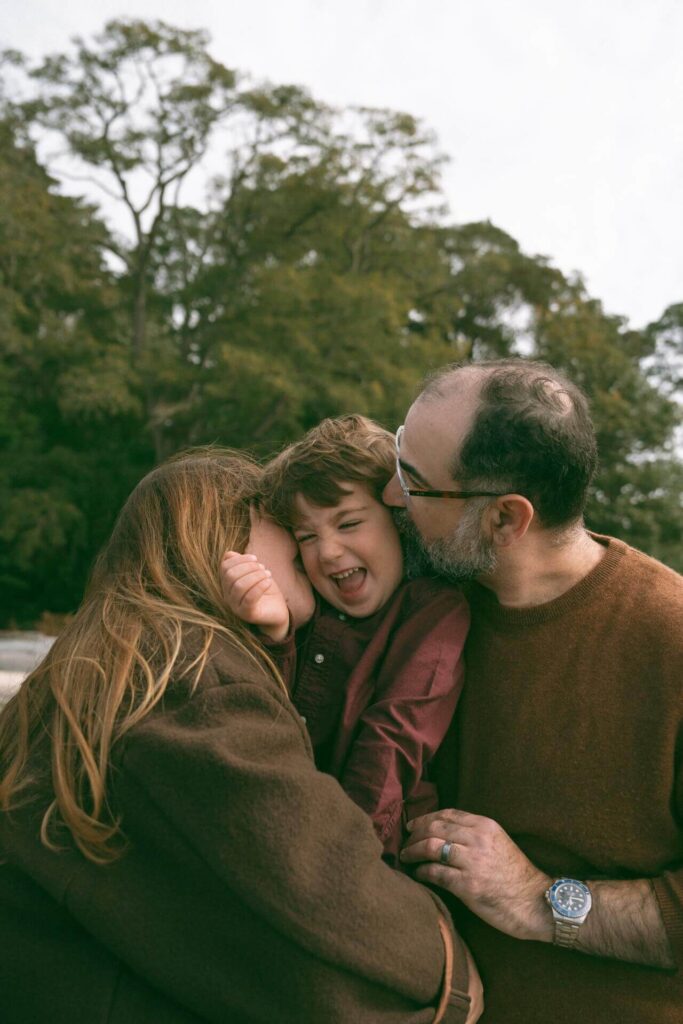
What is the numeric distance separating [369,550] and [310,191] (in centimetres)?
2394

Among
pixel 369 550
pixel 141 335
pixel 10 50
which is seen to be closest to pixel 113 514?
pixel 141 335

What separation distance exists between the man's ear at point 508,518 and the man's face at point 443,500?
0.03m

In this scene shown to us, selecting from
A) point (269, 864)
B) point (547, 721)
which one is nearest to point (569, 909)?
point (547, 721)

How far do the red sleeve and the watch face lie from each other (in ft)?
1.26

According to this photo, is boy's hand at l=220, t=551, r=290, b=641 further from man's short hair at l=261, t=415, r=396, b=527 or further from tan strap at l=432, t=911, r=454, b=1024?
tan strap at l=432, t=911, r=454, b=1024

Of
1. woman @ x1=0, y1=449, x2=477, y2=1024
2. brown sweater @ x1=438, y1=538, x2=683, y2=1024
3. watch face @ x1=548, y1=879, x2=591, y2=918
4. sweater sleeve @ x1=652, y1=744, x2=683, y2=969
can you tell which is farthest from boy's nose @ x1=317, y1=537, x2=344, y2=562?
sweater sleeve @ x1=652, y1=744, x2=683, y2=969

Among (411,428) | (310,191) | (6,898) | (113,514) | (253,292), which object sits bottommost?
(113,514)

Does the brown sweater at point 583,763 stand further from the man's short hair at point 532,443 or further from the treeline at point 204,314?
the treeline at point 204,314

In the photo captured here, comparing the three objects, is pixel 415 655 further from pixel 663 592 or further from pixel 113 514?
pixel 113 514

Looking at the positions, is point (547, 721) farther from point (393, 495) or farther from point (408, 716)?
point (393, 495)

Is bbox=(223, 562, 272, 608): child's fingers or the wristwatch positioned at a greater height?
bbox=(223, 562, 272, 608): child's fingers

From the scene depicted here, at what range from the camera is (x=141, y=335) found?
2600 cm

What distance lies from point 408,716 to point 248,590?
0.52m

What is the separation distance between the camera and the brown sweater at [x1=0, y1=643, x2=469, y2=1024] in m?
1.77
